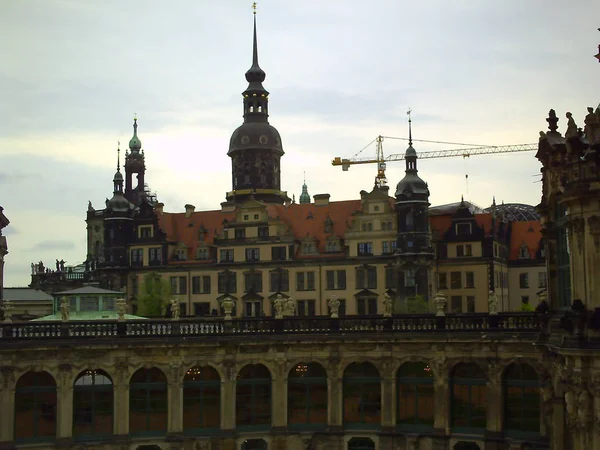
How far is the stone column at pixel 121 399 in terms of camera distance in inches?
1729

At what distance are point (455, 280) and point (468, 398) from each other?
5804 cm

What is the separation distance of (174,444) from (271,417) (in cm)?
479

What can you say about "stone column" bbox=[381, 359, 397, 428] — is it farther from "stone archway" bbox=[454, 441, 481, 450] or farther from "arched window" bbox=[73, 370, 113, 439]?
"arched window" bbox=[73, 370, 113, 439]

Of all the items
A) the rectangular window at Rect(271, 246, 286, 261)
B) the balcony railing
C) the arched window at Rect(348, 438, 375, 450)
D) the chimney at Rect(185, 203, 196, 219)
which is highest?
the chimney at Rect(185, 203, 196, 219)

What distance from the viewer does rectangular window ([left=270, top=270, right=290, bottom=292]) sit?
4001 inches

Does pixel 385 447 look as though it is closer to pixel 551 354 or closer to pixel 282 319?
pixel 282 319

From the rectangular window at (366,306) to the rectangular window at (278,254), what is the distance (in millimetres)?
10115

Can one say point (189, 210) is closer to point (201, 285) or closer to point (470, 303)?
point (201, 285)

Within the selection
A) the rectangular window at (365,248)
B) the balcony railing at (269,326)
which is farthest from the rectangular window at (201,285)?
the balcony railing at (269,326)

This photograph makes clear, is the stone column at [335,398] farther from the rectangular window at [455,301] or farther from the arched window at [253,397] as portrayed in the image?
the rectangular window at [455,301]

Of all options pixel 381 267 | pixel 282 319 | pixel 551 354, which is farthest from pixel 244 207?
pixel 551 354

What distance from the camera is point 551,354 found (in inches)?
1261

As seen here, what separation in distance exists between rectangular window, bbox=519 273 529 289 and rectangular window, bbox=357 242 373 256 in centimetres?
1889

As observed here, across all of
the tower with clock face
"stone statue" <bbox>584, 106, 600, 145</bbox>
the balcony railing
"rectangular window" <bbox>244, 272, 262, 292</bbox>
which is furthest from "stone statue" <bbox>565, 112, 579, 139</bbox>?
"rectangular window" <bbox>244, 272, 262, 292</bbox>
